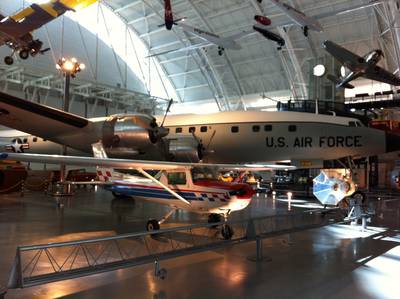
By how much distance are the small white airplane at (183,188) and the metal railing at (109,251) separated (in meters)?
0.68

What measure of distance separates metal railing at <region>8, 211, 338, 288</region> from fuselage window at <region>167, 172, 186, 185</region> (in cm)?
133

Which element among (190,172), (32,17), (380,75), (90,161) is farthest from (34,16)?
(380,75)

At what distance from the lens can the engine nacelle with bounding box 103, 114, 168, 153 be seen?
12.8 metres

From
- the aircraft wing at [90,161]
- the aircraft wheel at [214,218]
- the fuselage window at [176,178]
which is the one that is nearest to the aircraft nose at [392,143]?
the aircraft wing at [90,161]

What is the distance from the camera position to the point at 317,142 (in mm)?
13680

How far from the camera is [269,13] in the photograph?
3303 centimetres

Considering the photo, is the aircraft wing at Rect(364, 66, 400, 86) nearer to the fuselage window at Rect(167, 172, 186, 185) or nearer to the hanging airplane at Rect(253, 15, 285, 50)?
the hanging airplane at Rect(253, 15, 285, 50)

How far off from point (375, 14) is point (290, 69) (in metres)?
9.46

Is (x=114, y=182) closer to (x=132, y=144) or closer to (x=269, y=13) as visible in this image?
(x=132, y=144)

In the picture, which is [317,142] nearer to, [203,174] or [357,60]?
[203,174]

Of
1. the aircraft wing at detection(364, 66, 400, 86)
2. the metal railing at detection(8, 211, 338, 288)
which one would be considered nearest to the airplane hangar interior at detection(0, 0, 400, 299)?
the metal railing at detection(8, 211, 338, 288)

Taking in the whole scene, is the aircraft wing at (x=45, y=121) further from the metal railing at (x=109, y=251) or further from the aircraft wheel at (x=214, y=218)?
the metal railing at (x=109, y=251)

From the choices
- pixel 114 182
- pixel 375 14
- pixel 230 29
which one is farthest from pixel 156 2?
pixel 114 182

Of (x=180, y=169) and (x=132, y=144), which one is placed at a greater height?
(x=132, y=144)
